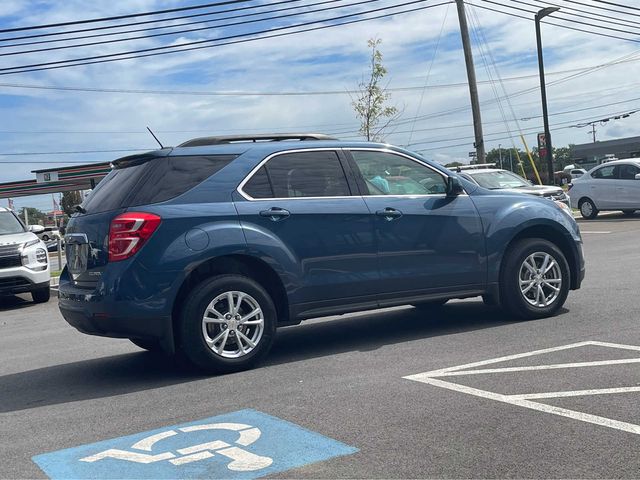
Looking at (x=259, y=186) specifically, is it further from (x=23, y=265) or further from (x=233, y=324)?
(x=23, y=265)

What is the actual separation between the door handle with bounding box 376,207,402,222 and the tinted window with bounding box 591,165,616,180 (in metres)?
18.2

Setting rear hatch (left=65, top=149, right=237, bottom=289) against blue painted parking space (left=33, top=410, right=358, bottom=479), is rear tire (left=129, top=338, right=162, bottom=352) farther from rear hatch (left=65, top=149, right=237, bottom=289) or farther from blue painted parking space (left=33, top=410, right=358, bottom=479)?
blue painted parking space (left=33, top=410, right=358, bottom=479)

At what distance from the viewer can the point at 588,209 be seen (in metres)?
24.6

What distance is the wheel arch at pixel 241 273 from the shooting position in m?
6.34

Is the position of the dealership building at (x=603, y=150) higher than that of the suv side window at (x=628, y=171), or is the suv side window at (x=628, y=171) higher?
the dealership building at (x=603, y=150)

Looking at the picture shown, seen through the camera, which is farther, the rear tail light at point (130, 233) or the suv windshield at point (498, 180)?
the suv windshield at point (498, 180)

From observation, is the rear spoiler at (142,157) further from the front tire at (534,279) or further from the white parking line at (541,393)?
the front tire at (534,279)

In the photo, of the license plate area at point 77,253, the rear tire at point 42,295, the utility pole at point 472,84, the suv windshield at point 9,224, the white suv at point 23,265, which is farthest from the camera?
the utility pole at point 472,84

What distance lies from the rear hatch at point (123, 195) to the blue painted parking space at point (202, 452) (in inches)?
71.0

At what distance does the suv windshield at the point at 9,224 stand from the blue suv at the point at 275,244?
8.08 m

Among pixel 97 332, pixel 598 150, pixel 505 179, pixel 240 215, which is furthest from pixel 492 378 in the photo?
pixel 598 150

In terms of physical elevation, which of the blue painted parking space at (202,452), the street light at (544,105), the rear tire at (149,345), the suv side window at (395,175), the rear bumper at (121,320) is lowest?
the blue painted parking space at (202,452)

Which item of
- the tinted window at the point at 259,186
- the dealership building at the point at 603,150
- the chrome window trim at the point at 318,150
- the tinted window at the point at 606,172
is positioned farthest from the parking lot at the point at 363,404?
the dealership building at the point at 603,150

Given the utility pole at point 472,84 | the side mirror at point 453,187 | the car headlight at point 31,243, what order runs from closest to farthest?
1. the side mirror at point 453,187
2. the car headlight at point 31,243
3. the utility pole at point 472,84
